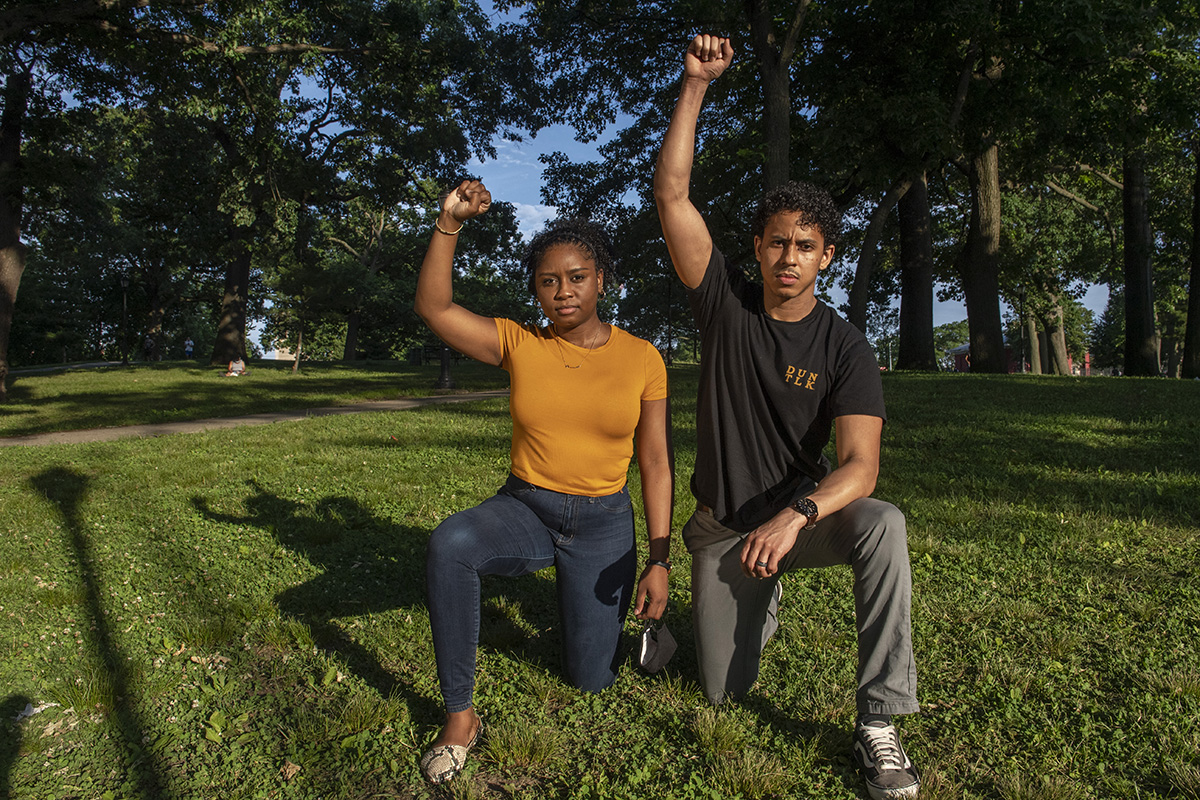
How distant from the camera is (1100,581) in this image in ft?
13.3

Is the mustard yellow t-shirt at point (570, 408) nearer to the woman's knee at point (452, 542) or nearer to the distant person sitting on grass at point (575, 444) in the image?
the distant person sitting on grass at point (575, 444)

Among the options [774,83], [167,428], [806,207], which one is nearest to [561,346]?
[806,207]

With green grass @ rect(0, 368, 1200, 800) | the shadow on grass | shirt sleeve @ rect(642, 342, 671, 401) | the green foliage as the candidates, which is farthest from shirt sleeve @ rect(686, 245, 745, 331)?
the green foliage

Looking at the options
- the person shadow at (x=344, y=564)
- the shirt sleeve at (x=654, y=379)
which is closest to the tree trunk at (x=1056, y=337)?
the person shadow at (x=344, y=564)

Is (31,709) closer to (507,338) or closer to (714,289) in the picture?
(507,338)

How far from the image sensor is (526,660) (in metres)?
3.44

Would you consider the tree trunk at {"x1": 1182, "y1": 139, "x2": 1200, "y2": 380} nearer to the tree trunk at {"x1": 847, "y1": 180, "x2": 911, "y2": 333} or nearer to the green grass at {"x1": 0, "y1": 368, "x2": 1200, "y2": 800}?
the tree trunk at {"x1": 847, "y1": 180, "x2": 911, "y2": 333}

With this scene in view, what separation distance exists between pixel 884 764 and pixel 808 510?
87 centimetres

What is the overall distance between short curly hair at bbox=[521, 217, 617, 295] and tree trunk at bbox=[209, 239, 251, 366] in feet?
92.3

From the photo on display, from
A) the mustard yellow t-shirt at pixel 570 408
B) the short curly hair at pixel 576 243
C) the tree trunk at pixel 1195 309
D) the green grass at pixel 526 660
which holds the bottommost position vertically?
the green grass at pixel 526 660

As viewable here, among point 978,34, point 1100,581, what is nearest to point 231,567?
point 1100,581

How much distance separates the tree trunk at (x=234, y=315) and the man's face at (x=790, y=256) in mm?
28848

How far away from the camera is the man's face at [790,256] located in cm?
287

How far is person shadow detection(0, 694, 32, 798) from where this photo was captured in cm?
259
